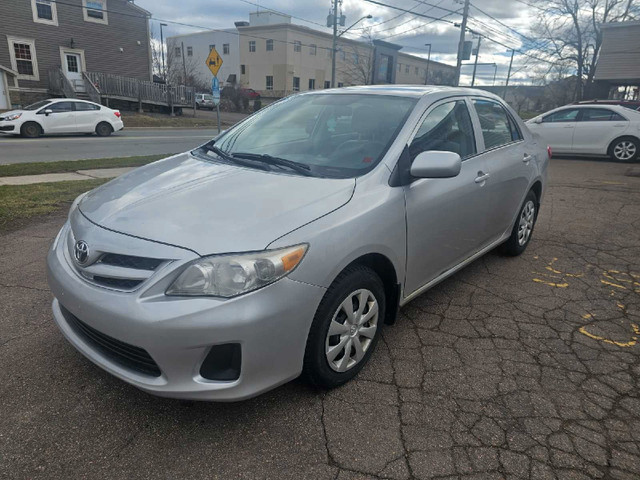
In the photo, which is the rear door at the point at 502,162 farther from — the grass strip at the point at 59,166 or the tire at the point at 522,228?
the grass strip at the point at 59,166

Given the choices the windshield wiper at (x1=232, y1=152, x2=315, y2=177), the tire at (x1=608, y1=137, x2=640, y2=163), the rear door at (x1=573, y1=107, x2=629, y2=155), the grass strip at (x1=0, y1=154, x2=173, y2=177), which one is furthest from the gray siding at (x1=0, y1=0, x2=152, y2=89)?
the windshield wiper at (x1=232, y1=152, x2=315, y2=177)

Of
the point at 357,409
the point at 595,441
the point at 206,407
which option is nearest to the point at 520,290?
the point at 595,441

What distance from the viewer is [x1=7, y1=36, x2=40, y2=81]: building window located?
2687 cm

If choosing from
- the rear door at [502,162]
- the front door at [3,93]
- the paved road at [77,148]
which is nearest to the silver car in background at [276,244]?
the rear door at [502,162]

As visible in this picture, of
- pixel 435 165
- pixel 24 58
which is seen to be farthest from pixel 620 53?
pixel 24 58

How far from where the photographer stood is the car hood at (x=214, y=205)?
→ 7.18 ft

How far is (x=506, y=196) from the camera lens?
4.16 m

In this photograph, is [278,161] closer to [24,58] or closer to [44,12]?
[24,58]

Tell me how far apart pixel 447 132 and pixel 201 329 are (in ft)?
7.89

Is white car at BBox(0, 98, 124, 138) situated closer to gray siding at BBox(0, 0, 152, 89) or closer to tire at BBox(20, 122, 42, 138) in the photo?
tire at BBox(20, 122, 42, 138)

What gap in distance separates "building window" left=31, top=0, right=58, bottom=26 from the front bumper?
32077 mm

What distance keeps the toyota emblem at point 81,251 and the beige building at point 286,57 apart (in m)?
50.5

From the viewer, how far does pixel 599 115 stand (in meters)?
12.8

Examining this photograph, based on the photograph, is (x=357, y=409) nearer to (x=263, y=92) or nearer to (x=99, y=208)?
(x=99, y=208)
